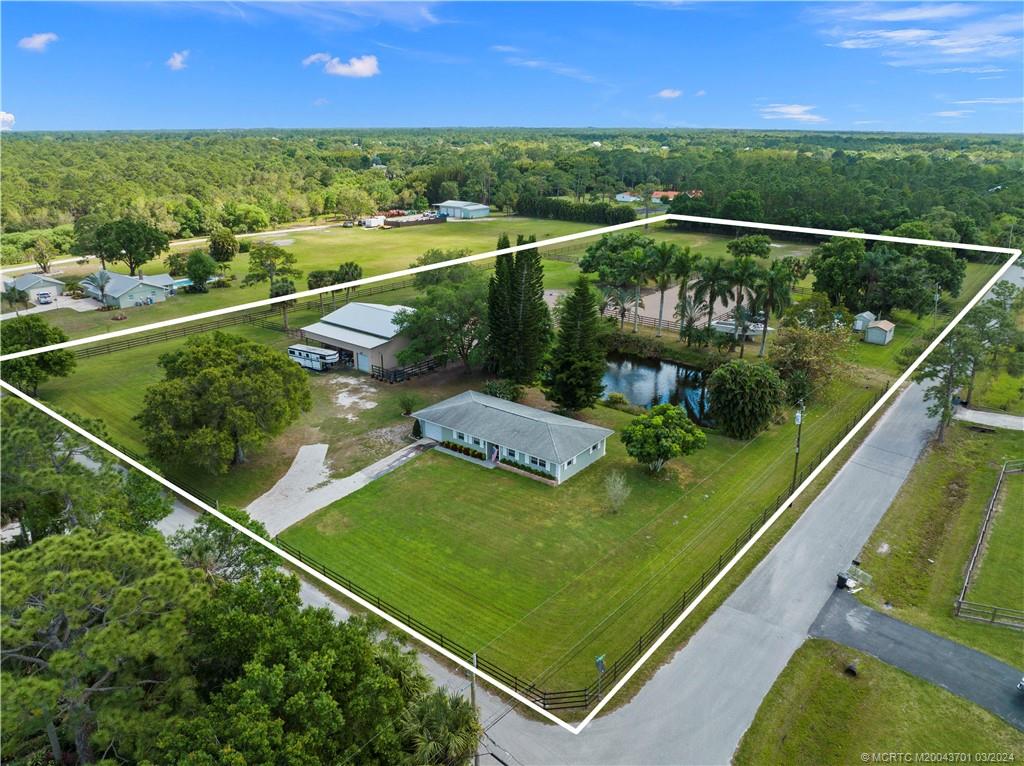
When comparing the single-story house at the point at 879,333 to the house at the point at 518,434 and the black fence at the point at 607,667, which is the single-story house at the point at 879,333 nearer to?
the black fence at the point at 607,667

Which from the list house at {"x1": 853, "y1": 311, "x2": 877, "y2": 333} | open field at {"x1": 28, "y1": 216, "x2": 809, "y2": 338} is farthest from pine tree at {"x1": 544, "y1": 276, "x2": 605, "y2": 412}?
open field at {"x1": 28, "y1": 216, "x2": 809, "y2": 338}

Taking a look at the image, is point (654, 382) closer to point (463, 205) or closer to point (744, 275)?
point (744, 275)

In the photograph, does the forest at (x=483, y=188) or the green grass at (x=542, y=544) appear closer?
the green grass at (x=542, y=544)

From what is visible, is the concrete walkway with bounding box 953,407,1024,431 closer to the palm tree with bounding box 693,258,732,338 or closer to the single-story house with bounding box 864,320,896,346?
the single-story house with bounding box 864,320,896,346

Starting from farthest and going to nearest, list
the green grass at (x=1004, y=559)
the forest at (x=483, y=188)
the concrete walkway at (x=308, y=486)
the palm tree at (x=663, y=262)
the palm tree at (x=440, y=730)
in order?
the forest at (x=483, y=188), the palm tree at (x=663, y=262), the concrete walkway at (x=308, y=486), the green grass at (x=1004, y=559), the palm tree at (x=440, y=730)

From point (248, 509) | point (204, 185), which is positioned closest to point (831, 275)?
point (248, 509)

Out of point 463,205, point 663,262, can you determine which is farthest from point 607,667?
point 463,205

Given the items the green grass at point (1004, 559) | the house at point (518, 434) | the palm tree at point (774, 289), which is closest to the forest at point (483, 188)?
the palm tree at point (774, 289)
